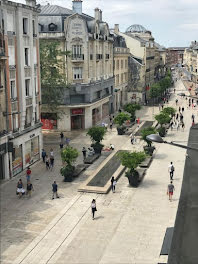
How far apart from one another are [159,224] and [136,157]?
8288 mm

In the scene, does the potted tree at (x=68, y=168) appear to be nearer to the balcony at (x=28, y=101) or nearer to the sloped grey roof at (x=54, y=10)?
the balcony at (x=28, y=101)

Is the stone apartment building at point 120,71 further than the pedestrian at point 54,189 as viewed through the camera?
Yes

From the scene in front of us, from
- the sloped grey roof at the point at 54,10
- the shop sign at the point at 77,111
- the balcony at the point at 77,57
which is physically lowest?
the shop sign at the point at 77,111

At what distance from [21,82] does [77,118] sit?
22.3 metres

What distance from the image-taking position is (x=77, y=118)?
5625cm

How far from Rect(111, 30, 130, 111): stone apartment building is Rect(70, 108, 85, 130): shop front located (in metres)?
20.0

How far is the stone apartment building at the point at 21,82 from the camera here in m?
32.7

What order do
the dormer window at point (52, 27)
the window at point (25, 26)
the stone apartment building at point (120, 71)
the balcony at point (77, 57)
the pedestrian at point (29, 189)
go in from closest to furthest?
the pedestrian at point (29, 189), the window at point (25, 26), the dormer window at point (52, 27), the balcony at point (77, 57), the stone apartment building at point (120, 71)

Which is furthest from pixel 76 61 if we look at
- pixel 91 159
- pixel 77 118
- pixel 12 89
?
pixel 12 89

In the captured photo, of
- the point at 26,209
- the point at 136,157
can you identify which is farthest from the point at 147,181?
the point at 26,209

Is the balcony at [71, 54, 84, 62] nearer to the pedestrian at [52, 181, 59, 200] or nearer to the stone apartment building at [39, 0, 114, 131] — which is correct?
the stone apartment building at [39, 0, 114, 131]

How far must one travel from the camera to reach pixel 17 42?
33844 mm

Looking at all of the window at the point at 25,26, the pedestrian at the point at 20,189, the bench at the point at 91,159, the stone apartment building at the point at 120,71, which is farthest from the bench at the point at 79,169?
the stone apartment building at the point at 120,71

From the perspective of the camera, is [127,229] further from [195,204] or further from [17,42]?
[17,42]
